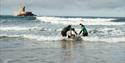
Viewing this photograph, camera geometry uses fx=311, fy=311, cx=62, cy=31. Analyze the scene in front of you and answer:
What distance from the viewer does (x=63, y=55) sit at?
41.1 feet

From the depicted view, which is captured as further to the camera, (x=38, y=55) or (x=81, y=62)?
(x=38, y=55)

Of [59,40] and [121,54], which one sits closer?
[121,54]

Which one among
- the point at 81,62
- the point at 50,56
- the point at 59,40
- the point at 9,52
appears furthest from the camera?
the point at 59,40

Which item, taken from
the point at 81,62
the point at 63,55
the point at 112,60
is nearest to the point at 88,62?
the point at 81,62

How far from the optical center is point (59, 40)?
19484mm

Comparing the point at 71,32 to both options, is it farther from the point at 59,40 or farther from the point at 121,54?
the point at 121,54

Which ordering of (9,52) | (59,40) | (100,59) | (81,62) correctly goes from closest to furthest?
(81,62) < (100,59) < (9,52) < (59,40)

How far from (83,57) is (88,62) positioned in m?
1.22

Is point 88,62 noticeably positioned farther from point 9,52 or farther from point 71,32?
point 71,32

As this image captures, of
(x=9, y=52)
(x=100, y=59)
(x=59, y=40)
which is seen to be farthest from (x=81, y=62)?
(x=59, y=40)

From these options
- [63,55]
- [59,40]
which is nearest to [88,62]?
[63,55]

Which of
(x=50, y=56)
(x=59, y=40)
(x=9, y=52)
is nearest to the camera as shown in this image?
(x=50, y=56)

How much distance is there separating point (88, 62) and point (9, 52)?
3978 millimetres

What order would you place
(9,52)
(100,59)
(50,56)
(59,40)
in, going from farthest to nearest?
(59,40), (9,52), (50,56), (100,59)
